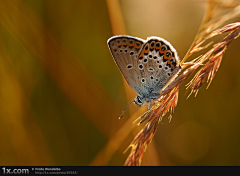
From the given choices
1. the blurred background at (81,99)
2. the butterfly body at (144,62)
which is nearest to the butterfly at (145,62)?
the butterfly body at (144,62)

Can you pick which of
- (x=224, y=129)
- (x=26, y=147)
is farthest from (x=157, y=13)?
(x=26, y=147)

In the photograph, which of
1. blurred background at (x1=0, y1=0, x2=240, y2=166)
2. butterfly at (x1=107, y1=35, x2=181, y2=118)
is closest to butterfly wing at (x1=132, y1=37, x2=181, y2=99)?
butterfly at (x1=107, y1=35, x2=181, y2=118)

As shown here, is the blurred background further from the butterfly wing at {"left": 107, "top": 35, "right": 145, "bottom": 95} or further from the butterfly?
the butterfly wing at {"left": 107, "top": 35, "right": 145, "bottom": 95}

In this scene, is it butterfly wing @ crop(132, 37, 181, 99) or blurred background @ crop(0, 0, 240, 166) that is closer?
butterfly wing @ crop(132, 37, 181, 99)

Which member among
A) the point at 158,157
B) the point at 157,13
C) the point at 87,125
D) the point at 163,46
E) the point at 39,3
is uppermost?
the point at 39,3

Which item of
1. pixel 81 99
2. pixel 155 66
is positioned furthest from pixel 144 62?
pixel 81 99
